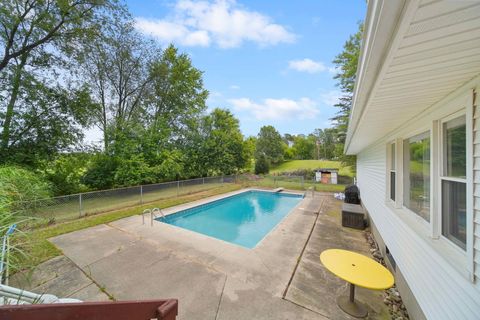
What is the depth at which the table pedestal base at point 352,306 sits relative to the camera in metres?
2.67

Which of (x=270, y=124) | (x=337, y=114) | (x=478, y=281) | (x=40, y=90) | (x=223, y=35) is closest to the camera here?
(x=478, y=281)

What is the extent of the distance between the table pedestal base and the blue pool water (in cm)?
359

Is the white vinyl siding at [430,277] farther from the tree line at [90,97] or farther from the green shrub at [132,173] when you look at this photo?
the green shrub at [132,173]

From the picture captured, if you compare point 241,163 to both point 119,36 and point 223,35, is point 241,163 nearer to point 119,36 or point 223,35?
point 223,35

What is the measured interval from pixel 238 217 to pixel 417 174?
7.55m

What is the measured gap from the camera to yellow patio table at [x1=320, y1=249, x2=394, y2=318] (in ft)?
8.07

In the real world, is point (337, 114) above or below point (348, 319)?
above

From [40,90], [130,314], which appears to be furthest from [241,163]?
[130,314]

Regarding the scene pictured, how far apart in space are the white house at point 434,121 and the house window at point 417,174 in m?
0.02

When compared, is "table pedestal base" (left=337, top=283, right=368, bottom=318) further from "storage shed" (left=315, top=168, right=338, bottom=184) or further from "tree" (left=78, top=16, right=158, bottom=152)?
"storage shed" (left=315, top=168, right=338, bottom=184)

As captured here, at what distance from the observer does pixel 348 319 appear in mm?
2562

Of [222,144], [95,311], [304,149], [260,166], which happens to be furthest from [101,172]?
[304,149]

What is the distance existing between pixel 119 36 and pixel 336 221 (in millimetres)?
16170

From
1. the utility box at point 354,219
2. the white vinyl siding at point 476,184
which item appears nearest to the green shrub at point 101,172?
the utility box at point 354,219
